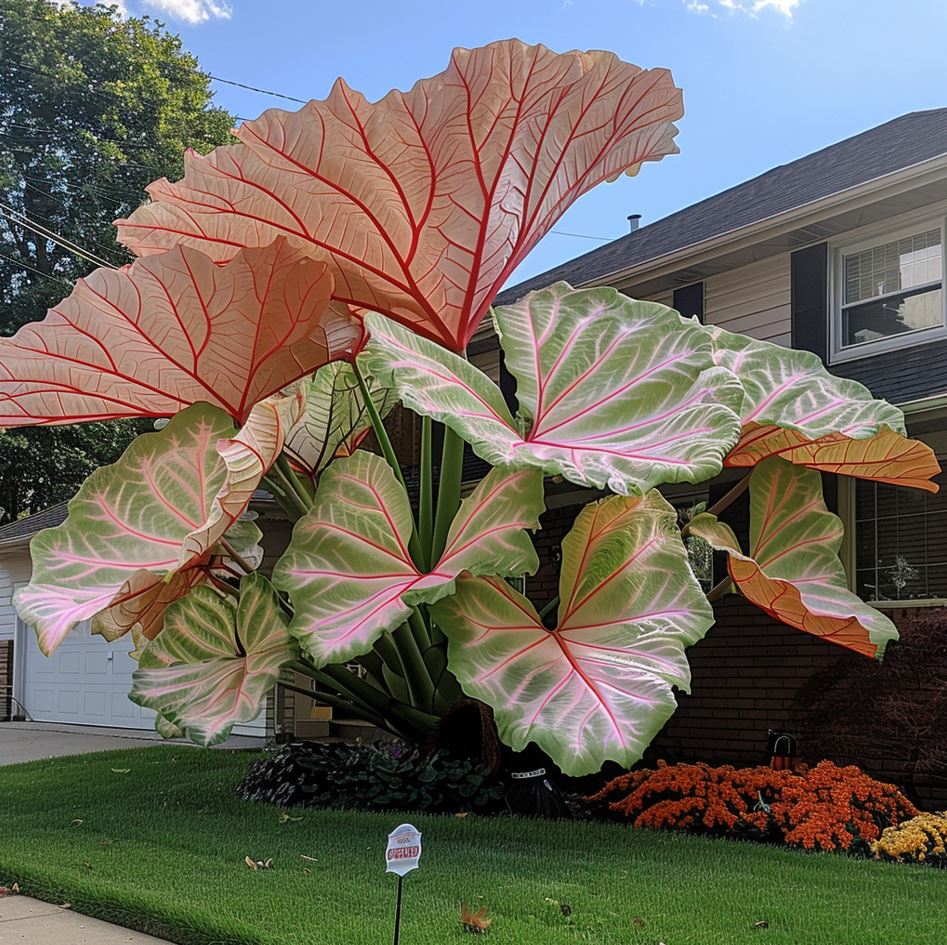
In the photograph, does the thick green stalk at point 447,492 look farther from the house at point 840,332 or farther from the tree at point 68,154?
the tree at point 68,154

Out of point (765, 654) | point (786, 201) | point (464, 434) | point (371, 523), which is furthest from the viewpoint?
point (786, 201)

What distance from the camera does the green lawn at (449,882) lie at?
14.7 feet

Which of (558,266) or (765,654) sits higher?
(558,266)

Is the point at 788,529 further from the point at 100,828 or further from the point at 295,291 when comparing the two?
Answer: the point at 100,828

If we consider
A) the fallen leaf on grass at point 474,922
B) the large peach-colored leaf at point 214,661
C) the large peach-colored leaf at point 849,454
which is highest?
the large peach-colored leaf at point 849,454

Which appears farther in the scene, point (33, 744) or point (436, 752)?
point (33, 744)

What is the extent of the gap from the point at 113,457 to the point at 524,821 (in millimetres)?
21146

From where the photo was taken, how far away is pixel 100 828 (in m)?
7.12

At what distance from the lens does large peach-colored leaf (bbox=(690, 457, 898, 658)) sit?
6.67 metres

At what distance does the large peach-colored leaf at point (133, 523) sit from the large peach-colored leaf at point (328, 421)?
147cm

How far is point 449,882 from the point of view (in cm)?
520

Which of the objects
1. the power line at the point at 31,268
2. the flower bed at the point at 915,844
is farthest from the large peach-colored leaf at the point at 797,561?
the power line at the point at 31,268

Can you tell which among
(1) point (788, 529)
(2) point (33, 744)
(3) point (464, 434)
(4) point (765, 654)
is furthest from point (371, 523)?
(2) point (33, 744)

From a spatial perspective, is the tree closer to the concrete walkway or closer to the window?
the window
